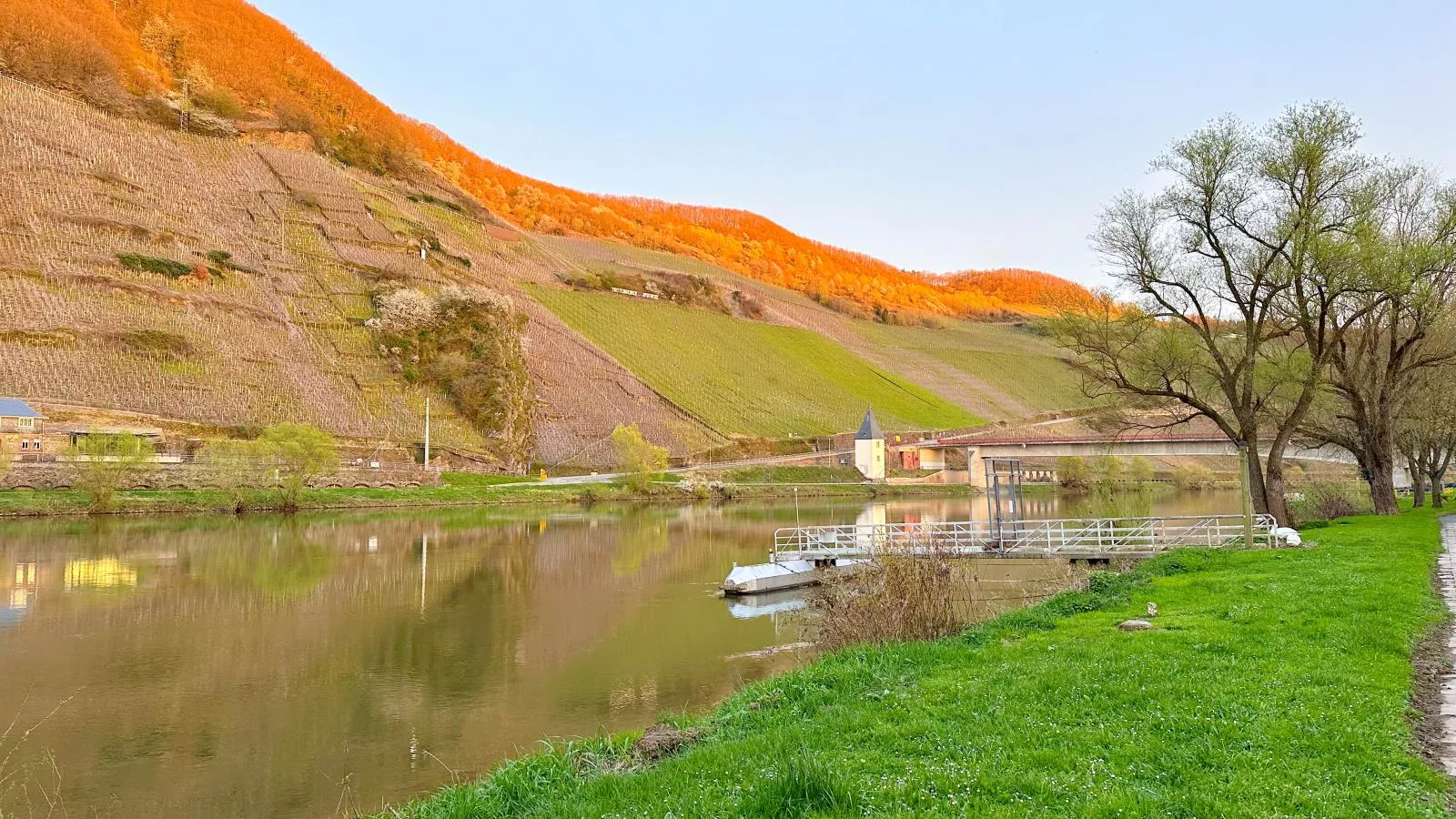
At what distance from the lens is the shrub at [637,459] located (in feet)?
237

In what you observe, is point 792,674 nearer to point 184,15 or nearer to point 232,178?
point 232,178

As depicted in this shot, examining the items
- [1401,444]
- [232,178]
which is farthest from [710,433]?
[1401,444]

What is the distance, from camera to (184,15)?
440 ft

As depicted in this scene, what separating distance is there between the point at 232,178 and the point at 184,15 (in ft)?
201

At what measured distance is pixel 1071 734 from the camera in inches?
270

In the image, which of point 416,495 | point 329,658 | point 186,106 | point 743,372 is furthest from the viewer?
point 743,372

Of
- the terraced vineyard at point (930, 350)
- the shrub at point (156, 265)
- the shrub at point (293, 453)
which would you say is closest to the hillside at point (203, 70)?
the shrub at point (156, 265)

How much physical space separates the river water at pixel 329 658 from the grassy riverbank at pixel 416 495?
976 cm

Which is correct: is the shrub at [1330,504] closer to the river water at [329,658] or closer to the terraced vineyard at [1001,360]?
the river water at [329,658]

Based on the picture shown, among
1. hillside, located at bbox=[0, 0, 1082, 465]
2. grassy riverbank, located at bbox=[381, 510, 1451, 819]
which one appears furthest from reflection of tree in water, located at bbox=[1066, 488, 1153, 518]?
grassy riverbank, located at bbox=[381, 510, 1451, 819]

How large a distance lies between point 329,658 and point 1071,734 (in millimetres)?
15722

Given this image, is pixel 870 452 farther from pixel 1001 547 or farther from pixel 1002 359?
pixel 1002 359

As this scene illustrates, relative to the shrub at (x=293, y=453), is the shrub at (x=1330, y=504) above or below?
below

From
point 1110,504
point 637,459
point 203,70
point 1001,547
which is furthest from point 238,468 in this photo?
point 203,70
